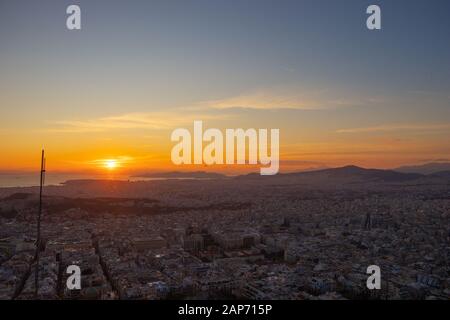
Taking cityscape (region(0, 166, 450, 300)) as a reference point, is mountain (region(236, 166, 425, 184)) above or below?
below

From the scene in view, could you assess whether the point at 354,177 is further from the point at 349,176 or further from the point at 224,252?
the point at 224,252

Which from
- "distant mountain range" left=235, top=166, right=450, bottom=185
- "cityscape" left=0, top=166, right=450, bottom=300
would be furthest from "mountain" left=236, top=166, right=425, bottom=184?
"cityscape" left=0, top=166, right=450, bottom=300

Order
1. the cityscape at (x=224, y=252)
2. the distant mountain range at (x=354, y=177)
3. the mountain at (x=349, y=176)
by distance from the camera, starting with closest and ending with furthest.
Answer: the cityscape at (x=224, y=252) → the distant mountain range at (x=354, y=177) → the mountain at (x=349, y=176)

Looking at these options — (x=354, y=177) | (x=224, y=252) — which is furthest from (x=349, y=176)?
(x=224, y=252)

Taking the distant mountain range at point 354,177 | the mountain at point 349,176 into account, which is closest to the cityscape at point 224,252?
the distant mountain range at point 354,177

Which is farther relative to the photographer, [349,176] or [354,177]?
[349,176]

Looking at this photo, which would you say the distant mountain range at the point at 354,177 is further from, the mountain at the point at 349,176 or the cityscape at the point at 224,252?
the cityscape at the point at 224,252

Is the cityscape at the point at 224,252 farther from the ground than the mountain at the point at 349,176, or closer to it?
farther from the ground

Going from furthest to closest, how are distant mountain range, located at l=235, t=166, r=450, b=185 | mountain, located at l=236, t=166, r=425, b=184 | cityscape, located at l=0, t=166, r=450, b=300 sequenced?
mountain, located at l=236, t=166, r=425, b=184 < distant mountain range, located at l=235, t=166, r=450, b=185 < cityscape, located at l=0, t=166, r=450, b=300

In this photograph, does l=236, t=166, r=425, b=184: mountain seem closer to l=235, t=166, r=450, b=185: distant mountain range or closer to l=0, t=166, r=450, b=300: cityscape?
l=235, t=166, r=450, b=185: distant mountain range
